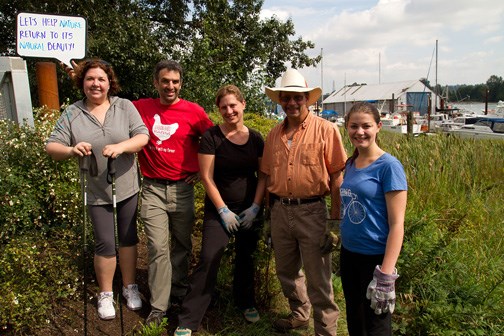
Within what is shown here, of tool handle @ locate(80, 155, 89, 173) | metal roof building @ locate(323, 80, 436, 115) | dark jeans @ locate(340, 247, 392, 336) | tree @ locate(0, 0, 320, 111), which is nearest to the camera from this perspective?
dark jeans @ locate(340, 247, 392, 336)

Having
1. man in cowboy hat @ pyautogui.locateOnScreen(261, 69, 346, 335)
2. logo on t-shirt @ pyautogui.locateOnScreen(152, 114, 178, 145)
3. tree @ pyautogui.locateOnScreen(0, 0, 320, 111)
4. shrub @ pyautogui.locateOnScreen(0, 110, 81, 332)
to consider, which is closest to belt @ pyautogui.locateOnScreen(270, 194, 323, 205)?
man in cowboy hat @ pyautogui.locateOnScreen(261, 69, 346, 335)

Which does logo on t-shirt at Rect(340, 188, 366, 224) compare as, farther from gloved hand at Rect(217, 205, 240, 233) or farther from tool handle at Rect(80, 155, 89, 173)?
tool handle at Rect(80, 155, 89, 173)

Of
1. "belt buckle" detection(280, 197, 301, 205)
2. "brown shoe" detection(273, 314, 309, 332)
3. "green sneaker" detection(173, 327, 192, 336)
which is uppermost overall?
"belt buckle" detection(280, 197, 301, 205)

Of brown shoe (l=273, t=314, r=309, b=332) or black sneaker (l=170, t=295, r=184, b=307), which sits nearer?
brown shoe (l=273, t=314, r=309, b=332)

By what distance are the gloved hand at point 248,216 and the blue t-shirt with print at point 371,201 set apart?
922mm

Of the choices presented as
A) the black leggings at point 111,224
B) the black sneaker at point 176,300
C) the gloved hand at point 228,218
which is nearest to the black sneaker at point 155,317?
the black sneaker at point 176,300

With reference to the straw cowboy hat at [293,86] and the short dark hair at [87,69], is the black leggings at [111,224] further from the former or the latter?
the straw cowboy hat at [293,86]

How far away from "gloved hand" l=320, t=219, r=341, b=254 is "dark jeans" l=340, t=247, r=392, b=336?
0.75 ft

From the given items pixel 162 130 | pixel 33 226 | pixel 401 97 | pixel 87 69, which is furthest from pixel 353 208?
pixel 401 97

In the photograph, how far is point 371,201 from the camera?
257 centimetres

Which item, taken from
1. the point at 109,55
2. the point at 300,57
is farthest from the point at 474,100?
the point at 109,55

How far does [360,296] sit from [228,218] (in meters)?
1.16

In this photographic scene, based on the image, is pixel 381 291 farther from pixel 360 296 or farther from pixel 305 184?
pixel 305 184

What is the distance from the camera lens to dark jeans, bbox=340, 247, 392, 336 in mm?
2631
